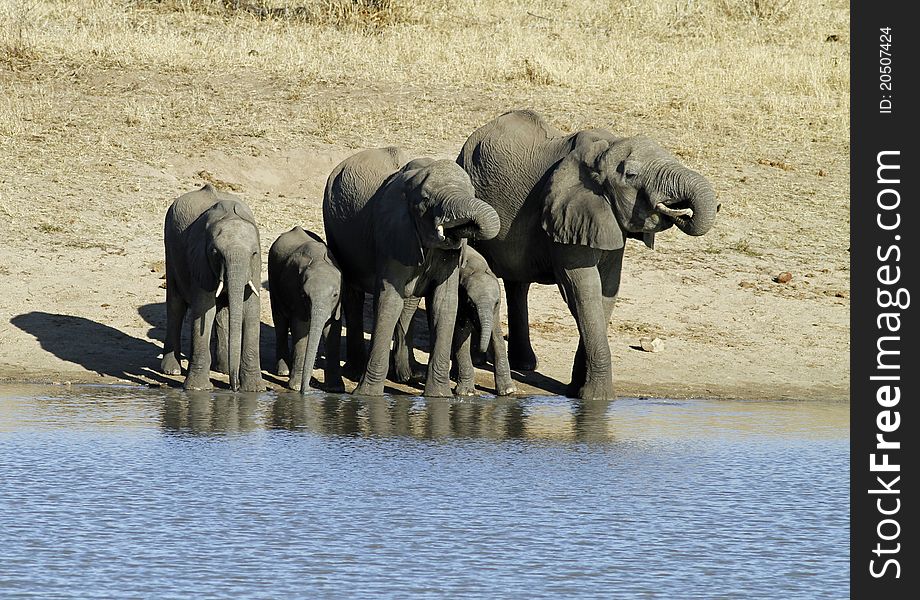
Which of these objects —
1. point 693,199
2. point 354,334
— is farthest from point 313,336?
point 693,199

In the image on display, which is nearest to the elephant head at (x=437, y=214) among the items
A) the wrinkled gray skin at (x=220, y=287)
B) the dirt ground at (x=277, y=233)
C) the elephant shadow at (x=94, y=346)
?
the wrinkled gray skin at (x=220, y=287)

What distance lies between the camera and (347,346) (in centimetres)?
1322

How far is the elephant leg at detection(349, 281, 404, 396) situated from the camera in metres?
12.2

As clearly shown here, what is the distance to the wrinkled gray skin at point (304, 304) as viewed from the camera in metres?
12.1

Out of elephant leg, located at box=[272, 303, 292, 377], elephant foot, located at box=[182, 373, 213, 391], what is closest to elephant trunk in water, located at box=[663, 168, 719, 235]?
elephant leg, located at box=[272, 303, 292, 377]

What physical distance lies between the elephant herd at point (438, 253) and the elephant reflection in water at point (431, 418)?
324 millimetres

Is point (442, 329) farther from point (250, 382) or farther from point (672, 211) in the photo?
point (672, 211)

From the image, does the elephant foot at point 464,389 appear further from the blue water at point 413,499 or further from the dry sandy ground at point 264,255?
the dry sandy ground at point 264,255

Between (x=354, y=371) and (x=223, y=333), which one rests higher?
(x=223, y=333)

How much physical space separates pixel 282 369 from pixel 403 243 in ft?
5.56

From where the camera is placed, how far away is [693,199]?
11680 mm

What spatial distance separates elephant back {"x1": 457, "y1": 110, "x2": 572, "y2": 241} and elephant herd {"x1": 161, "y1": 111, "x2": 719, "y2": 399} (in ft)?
0.03

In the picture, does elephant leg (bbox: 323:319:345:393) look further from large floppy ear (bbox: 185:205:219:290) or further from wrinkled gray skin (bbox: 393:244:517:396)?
large floppy ear (bbox: 185:205:219:290)

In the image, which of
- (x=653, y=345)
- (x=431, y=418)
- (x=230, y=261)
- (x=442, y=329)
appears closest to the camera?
(x=431, y=418)
